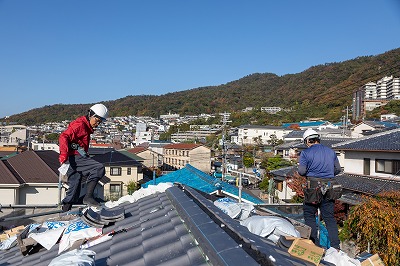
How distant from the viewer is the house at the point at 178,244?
Answer: 2.18m

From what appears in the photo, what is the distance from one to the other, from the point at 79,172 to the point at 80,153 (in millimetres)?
286

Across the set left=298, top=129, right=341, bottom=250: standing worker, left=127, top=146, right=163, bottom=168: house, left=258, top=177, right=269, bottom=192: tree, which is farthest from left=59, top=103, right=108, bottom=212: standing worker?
left=127, top=146, right=163, bottom=168: house

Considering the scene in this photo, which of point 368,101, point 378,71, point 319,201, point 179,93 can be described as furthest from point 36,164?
point 179,93

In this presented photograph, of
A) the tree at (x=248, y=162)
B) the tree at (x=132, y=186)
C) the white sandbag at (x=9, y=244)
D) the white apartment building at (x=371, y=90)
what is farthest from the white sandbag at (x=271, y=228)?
the white apartment building at (x=371, y=90)

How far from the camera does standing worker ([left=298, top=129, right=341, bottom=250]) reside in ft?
12.7

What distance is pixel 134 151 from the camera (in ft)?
128

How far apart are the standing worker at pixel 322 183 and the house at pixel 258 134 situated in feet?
165

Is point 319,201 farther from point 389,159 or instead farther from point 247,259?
point 389,159

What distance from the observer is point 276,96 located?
103188 mm

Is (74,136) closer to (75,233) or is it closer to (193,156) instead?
(75,233)

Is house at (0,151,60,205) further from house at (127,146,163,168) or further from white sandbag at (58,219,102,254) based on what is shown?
house at (127,146,163,168)

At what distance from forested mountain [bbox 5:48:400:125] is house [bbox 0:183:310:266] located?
6301 cm

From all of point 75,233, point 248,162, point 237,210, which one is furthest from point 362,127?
point 75,233

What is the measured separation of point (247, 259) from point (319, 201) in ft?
7.04
